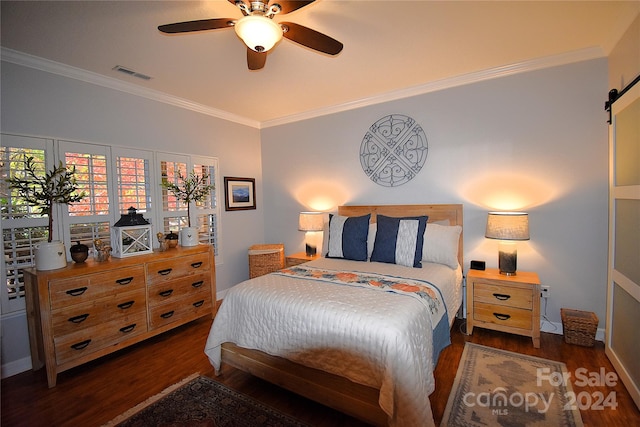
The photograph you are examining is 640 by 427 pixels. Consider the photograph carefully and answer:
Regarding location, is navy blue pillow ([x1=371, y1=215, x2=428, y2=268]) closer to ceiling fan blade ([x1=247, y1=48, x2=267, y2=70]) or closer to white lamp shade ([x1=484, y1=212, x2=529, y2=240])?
white lamp shade ([x1=484, y1=212, x2=529, y2=240])

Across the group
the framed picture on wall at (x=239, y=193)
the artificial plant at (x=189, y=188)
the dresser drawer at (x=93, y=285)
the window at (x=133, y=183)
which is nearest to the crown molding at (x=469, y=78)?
the framed picture on wall at (x=239, y=193)

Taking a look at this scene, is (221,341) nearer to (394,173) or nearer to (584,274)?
(394,173)

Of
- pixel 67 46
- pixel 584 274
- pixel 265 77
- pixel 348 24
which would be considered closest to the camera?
pixel 348 24

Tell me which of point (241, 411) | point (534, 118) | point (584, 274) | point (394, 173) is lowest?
point (241, 411)

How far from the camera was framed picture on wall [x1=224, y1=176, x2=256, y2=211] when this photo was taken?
399 centimetres

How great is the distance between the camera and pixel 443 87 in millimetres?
3055

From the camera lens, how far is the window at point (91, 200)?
2.26 metres

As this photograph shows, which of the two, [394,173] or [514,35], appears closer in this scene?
[514,35]

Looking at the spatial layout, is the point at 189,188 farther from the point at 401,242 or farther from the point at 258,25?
the point at 401,242

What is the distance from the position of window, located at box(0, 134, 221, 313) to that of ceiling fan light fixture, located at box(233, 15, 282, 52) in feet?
6.98

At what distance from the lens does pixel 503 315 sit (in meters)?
2.54

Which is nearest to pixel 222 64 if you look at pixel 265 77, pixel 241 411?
pixel 265 77

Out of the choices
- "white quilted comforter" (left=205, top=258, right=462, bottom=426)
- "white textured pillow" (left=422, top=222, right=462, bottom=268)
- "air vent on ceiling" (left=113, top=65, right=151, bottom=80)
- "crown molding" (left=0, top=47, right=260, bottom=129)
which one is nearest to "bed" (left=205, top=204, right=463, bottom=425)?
"white quilted comforter" (left=205, top=258, right=462, bottom=426)

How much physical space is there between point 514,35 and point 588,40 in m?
0.66
